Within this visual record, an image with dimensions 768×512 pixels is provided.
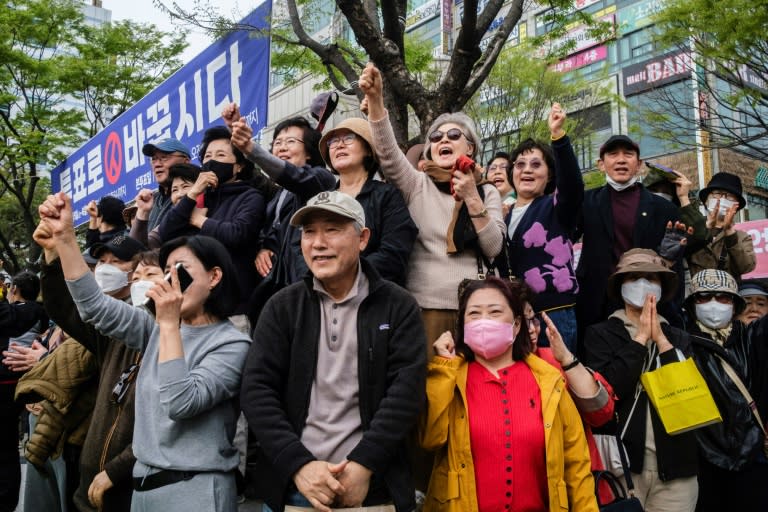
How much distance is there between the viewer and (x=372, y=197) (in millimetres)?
3547

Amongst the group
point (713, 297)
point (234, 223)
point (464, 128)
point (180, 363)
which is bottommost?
point (180, 363)

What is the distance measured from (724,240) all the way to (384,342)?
12.7ft

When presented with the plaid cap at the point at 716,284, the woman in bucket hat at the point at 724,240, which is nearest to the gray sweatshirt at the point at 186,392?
the plaid cap at the point at 716,284

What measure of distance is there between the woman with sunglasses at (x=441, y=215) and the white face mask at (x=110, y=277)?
70.0 inches

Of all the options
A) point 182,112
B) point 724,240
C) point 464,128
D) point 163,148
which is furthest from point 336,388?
point 182,112

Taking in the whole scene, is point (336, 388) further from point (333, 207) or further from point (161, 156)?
point (161, 156)

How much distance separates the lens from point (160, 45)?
1589 cm

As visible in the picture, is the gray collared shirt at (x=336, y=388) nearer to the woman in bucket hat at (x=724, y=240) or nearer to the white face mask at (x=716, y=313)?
the white face mask at (x=716, y=313)

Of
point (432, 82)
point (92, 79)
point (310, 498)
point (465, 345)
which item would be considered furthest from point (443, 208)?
point (92, 79)

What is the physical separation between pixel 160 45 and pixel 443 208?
1450cm

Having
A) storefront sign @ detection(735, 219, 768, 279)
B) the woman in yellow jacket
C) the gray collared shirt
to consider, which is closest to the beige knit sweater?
the woman in yellow jacket

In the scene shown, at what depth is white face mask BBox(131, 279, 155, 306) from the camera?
3396mm

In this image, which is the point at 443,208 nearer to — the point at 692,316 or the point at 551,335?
the point at 551,335

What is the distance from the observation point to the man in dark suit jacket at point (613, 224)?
440 centimetres
